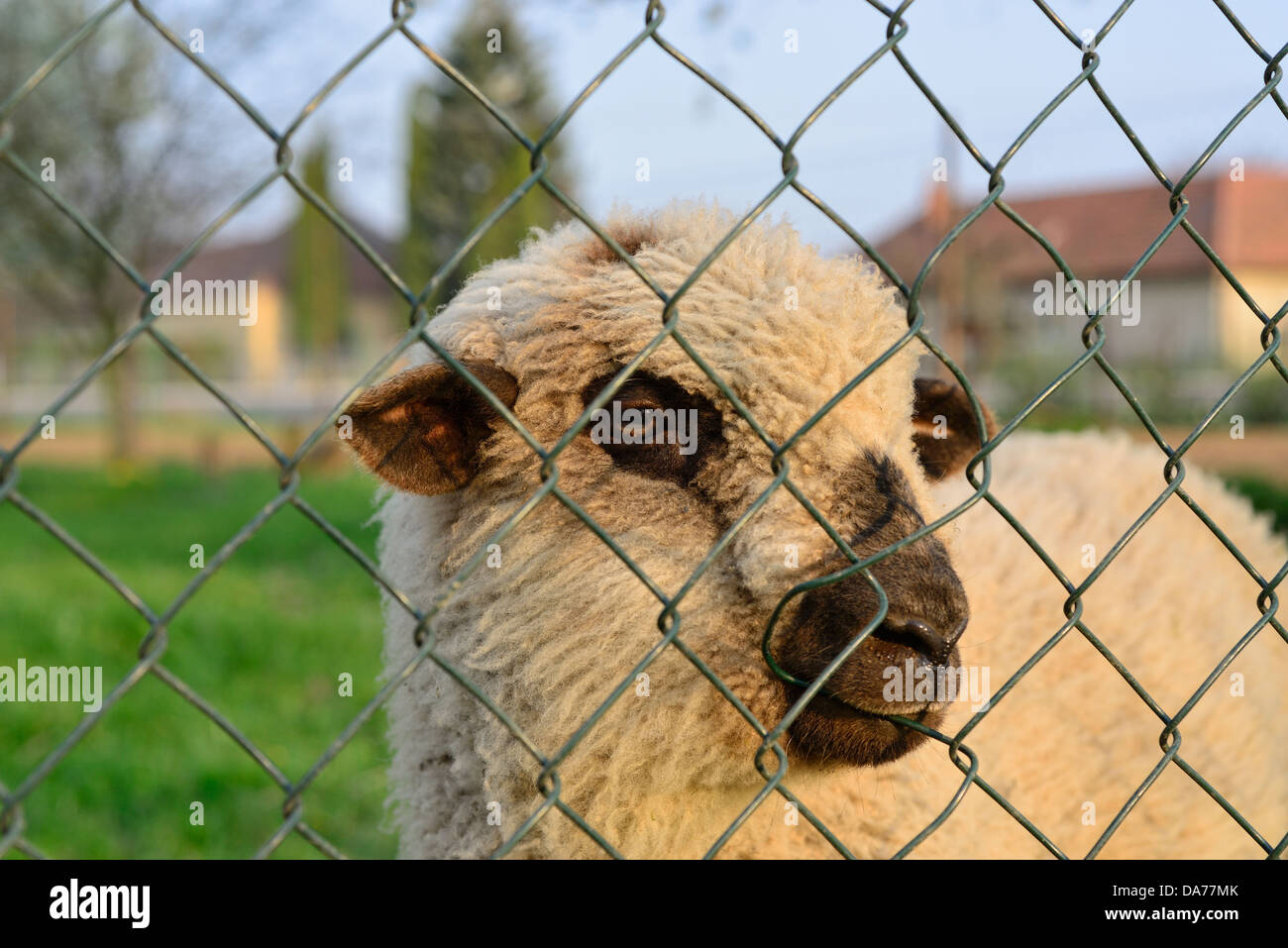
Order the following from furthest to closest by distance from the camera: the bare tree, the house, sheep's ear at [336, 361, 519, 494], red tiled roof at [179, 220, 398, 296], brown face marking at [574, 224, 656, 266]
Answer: red tiled roof at [179, 220, 398, 296], the house, the bare tree, brown face marking at [574, 224, 656, 266], sheep's ear at [336, 361, 519, 494]

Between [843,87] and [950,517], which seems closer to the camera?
[843,87]

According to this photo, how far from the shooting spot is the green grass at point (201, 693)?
4445 millimetres

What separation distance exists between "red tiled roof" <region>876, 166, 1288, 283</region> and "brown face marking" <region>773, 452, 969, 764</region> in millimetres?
21269

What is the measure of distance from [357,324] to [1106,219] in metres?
33.8

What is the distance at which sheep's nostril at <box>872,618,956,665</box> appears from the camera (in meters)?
1.77

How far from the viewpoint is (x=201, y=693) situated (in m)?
5.73

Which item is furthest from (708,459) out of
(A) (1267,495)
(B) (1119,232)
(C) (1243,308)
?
(B) (1119,232)

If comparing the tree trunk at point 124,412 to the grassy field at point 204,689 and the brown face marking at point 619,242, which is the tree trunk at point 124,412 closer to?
the grassy field at point 204,689

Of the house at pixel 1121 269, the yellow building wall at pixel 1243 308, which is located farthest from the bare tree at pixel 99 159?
the yellow building wall at pixel 1243 308

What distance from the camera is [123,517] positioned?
40.0ft

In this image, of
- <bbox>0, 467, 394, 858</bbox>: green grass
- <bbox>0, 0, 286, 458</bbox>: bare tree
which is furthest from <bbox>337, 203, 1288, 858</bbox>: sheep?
<bbox>0, 0, 286, 458</bbox>: bare tree

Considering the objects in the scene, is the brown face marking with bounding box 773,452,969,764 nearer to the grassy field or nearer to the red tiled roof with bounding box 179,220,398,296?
the grassy field
